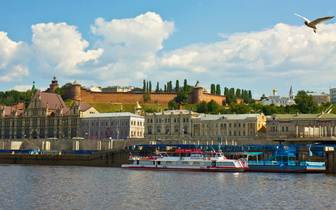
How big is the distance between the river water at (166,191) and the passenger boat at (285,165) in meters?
8.28

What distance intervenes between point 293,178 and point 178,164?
25.6 metres

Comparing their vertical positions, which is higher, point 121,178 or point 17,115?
point 17,115

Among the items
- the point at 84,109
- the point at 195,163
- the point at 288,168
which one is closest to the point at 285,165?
the point at 288,168

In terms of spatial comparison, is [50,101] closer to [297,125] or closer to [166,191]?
[297,125]

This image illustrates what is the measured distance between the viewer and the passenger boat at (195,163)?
9575cm

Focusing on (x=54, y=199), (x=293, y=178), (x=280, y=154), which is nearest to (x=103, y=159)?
(x=280, y=154)

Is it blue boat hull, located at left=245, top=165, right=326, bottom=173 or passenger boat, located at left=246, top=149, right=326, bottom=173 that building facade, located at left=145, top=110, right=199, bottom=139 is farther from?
blue boat hull, located at left=245, top=165, right=326, bottom=173

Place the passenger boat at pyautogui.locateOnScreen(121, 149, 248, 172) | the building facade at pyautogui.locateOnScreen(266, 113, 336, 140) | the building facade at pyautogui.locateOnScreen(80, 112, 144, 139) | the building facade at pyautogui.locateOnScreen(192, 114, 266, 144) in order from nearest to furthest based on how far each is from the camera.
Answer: the passenger boat at pyautogui.locateOnScreen(121, 149, 248, 172), the building facade at pyautogui.locateOnScreen(266, 113, 336, 140), the building facade at pyautogui.locateOnScreen(192, 114, 266, 144), the building facade at pyautogui.locateOnScreen(80, 112, 144, 139)

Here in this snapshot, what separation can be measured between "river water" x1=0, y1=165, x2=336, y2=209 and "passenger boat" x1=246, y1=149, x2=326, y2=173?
828 cm

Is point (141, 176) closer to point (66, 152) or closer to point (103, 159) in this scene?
point (103, 159)

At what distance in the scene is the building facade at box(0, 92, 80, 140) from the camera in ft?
552

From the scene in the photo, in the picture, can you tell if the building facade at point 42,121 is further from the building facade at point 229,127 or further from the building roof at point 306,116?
the building roof at point 306,116

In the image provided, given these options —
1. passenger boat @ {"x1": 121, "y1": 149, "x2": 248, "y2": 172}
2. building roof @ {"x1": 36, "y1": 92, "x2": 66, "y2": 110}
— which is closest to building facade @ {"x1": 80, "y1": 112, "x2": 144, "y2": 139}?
building roof @ {"x1": 36, "y1": 92, "x2": 66, "y2": 110}

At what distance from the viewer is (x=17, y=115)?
180625mm
